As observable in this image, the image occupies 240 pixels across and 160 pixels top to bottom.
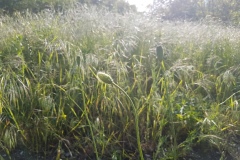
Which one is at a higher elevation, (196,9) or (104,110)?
(104,110)

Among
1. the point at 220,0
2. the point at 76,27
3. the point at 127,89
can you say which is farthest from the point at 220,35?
the point at 220,0

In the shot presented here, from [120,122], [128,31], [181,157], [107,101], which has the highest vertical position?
[128,31]

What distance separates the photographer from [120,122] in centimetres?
210

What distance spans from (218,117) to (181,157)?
438mm

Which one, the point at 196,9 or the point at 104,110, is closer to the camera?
the point at 104,110

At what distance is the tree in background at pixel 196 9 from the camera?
1333cm

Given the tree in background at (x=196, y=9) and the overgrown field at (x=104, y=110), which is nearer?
the overgrown field at (x=104, y=110)

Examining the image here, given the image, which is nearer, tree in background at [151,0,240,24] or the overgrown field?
the overgrown field

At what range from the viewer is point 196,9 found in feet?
55.0

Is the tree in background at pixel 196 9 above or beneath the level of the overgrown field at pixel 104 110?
beneath

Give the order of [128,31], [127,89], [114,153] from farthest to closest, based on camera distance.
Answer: [128,31], [127,89], [114,153]

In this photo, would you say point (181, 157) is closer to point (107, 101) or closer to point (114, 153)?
point (114, 153)

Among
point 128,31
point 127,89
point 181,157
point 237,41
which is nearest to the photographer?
point 181,157

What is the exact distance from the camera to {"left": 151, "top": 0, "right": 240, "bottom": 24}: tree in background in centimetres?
1333
